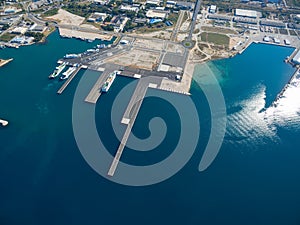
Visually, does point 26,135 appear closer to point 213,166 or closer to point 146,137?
point 146,137

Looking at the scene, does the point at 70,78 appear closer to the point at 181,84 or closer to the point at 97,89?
the point at 97,89

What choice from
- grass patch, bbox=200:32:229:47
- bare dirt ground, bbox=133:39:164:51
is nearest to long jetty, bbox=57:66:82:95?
bare dirt ground, bbox=133:39:164:51

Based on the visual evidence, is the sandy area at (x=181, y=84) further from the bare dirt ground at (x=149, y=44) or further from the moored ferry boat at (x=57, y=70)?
the moored ferry boat at (x=57, y=70)

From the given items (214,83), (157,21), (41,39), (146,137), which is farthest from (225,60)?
(41,39)

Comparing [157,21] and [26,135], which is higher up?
[157,21]

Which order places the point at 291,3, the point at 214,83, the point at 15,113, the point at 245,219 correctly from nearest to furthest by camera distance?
the point at 245,219
the point at 15,113
the point at 214,83
the point at 291,3

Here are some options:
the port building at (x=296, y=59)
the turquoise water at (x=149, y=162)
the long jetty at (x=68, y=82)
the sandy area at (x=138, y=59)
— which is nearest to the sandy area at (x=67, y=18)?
the sandy area at (x=138, y=59)
